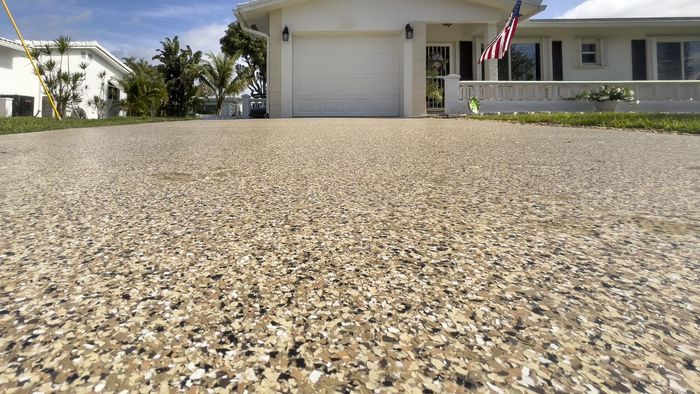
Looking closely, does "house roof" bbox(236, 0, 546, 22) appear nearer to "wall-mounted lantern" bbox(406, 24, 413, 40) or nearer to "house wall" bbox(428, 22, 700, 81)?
"wall-mounted lantern" bbox(406, 24, 413, 40)

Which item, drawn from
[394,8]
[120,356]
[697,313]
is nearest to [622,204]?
[697,313]

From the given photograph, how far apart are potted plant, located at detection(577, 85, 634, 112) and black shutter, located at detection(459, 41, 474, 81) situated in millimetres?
3892

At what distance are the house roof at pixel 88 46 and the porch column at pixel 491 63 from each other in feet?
55.7

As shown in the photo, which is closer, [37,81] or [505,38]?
[505,38]

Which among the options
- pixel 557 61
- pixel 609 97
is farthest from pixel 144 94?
pixel 609 97

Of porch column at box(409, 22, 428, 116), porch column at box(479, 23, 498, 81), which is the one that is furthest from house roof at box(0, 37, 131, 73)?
porch column at box(479, 23, 498, 81)

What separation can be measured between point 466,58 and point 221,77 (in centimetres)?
1331

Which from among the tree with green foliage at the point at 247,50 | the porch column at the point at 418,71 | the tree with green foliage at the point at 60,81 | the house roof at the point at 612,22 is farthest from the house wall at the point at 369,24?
the tree with green foliage at the point at 247,50

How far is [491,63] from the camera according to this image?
34.2 ft

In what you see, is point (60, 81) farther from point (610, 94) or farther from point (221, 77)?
point (610, 94)

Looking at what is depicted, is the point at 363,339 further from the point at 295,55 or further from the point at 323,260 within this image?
the point at 295,55

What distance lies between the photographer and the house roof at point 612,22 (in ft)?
39.2

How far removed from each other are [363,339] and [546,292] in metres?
0.38

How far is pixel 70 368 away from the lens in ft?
1.83
